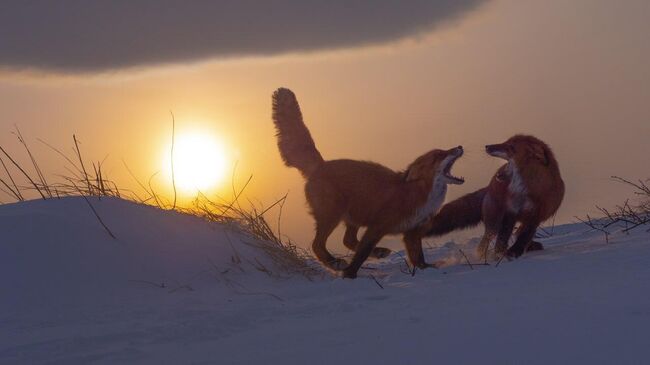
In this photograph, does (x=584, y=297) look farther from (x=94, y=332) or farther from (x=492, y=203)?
(x=492, y=203)

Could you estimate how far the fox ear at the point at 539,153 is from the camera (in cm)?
614

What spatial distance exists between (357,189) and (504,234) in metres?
1.20

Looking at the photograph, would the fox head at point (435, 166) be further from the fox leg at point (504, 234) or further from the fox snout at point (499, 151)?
the fox leg at point (504, 234)

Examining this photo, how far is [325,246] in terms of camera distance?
659cm

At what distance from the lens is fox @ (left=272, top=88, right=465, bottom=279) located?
6125mm

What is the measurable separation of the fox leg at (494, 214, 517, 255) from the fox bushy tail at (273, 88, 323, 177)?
65.8 inches

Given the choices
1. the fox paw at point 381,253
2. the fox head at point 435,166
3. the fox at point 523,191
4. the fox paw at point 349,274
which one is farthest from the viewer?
the fox paw at point 381,253

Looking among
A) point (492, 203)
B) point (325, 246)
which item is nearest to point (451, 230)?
point (492, 203)

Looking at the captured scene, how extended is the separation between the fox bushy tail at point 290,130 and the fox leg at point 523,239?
184 centimetres

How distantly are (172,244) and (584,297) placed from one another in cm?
305

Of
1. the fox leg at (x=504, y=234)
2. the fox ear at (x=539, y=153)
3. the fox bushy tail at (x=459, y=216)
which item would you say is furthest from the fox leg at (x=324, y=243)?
the fox ear at (x=539, y=153)

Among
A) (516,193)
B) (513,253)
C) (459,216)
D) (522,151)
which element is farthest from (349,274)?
(459,216)

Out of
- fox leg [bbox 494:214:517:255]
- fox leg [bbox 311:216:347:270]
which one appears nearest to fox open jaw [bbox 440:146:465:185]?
fox leg [bbox 494:214:517:255]

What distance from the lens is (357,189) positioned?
6398mm
